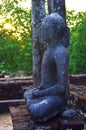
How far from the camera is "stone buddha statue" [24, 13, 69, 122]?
427cm

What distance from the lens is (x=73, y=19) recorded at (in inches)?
653

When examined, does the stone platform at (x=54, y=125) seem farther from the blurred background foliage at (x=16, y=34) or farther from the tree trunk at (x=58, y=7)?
the blurred background foliage at (x=16, y=34)

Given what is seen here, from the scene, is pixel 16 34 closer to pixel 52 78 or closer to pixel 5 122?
pixel 5 122

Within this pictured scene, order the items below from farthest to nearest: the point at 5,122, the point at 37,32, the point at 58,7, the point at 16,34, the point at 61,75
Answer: the point at 16,34
the point at 5,122
the point at 37,32
the point at 58,7
the point at 61,75

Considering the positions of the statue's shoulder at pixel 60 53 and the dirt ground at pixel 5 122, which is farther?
Answer: the dirt ground at pixel 5 122

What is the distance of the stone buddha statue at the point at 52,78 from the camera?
4.27 metres

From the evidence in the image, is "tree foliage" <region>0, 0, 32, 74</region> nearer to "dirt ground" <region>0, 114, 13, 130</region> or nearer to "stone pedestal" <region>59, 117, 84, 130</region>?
"dirt ground" <region>0, 114, 13, 130</region>

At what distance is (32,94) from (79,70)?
855 centimetres

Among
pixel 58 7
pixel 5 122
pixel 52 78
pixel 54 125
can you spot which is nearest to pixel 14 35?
pixel 5 122

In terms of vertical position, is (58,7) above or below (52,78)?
above

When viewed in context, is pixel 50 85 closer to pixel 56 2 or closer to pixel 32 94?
pixel 32 94

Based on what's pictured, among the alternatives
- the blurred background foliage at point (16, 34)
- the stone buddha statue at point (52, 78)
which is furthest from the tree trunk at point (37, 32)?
the blurred background foliage at point (16, 34)

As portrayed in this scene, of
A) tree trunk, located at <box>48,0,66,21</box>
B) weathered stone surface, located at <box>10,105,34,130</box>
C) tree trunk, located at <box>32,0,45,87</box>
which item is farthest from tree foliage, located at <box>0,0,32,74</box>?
weathered stone surface, located at <box>10,105,34,130</box>

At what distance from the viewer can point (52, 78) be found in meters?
4.58
